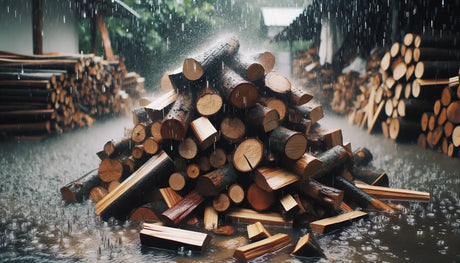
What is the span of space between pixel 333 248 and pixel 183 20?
18378mm

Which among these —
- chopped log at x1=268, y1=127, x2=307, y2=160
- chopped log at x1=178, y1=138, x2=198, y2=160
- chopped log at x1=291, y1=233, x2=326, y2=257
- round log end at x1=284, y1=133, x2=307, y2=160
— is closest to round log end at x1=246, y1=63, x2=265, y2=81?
chopped log at x1=268, y1=127, x2=307, y2=160

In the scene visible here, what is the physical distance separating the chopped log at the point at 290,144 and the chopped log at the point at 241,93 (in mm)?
479

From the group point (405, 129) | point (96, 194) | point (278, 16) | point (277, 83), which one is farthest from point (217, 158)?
point (278, 16)

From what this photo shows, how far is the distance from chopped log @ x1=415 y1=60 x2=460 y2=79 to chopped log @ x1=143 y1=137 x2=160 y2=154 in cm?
524

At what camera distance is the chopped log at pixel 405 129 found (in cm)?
708

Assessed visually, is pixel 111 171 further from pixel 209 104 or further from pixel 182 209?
pixel 209 104

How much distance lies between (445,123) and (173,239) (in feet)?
17.6

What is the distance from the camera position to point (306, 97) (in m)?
4.35

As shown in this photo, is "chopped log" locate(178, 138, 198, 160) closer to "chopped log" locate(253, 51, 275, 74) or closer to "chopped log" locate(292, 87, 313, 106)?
"chopped log" locate(292, 87, 313, 106)

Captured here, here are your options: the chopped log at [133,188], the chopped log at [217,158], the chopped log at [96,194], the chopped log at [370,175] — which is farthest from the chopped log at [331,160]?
the chopped log at [96,194]

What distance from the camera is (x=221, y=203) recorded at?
A: 375cm

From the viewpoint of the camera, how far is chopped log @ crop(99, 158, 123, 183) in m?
4.37

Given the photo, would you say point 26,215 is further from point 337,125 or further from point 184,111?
point 337,125

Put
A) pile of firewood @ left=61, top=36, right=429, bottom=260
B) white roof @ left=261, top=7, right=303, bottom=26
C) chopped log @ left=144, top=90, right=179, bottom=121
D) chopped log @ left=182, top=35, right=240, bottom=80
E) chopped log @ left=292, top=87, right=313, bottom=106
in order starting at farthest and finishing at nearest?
1. white roof @ left=261, top=7, right=303, bottom=26
2. chopped log @ left=292, top=87, right=313, bottom=106
3. chopped log @ left=144, top=90, right=179, bottom=121
4. chopped log @ left=182, top=35, right=240, bottom=80
5. pile of firewood @ left=61, top=36, right=429, bottom=260
